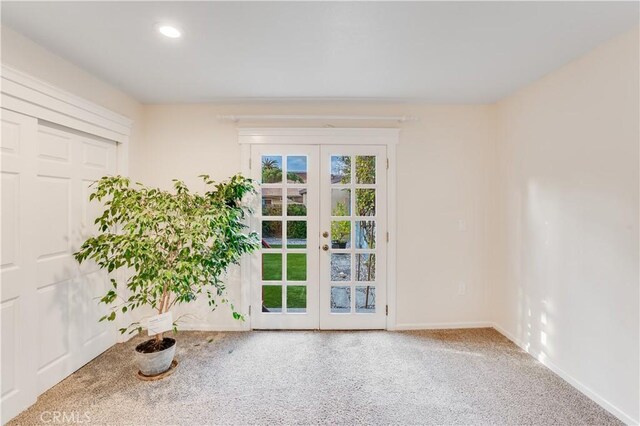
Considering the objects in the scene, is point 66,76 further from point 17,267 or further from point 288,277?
point 288,277

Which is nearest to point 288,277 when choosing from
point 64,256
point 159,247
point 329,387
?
point 329,387

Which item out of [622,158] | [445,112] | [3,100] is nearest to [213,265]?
[3,100]

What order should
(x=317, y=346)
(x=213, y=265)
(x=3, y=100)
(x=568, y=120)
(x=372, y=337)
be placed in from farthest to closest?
(x=372, y=337), (x=317, y=346), (x=213, y=265), (x=568, y=120), (x=3, y=100)

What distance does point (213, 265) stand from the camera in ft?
7.25

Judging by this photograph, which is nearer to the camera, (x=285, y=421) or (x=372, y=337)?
(x=285, y=421)

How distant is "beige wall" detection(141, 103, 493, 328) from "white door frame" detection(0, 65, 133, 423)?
573 millimetres

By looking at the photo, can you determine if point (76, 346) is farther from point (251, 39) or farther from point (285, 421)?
point (251, 39)

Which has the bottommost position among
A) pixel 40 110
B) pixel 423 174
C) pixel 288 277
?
pixel 288 277

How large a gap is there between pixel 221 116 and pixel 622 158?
10.1 feet

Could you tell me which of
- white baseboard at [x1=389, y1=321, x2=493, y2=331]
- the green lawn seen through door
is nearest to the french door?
the green lawn seen through door

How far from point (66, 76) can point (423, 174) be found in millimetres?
3079

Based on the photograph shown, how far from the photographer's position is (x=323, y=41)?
1.75m

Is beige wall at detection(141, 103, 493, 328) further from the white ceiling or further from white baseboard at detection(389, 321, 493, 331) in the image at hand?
the white ceiling

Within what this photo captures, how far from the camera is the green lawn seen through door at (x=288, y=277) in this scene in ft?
9.36
